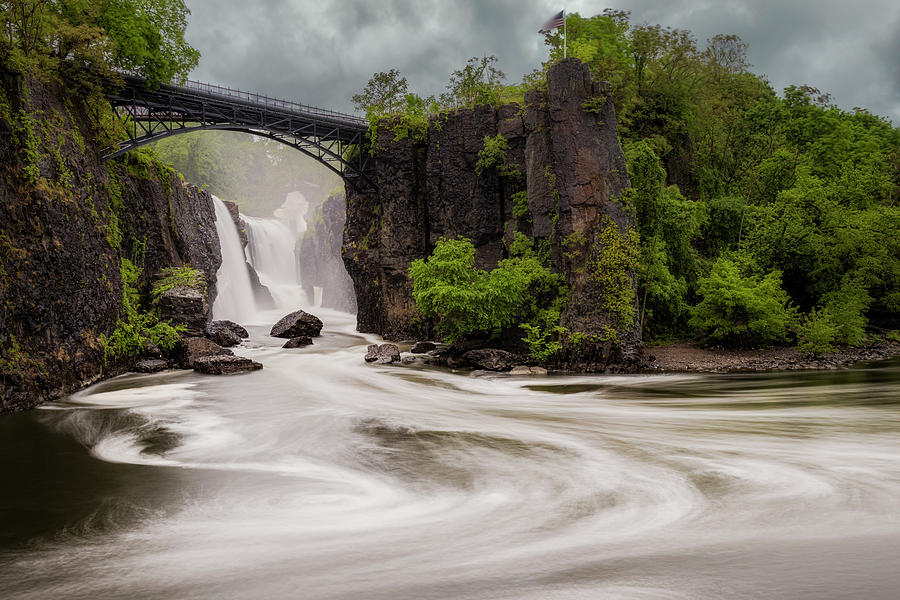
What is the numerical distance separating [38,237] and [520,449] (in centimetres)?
1574

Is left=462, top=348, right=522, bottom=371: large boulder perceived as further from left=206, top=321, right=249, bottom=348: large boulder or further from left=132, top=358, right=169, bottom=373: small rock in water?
left=206, top=321, right=249, bottom=348: large boulder

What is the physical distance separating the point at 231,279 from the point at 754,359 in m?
38.7

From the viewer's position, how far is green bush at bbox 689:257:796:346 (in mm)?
22078

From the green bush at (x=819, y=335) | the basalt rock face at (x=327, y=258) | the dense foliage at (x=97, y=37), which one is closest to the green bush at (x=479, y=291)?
the green bush at (x=819, y=335)

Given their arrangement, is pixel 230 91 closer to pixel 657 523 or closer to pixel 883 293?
pixel 657 523

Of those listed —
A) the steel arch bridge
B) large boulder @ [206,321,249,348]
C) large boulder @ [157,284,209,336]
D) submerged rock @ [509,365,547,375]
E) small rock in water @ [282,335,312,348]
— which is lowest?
submerged rock @ [509,365,547,375]

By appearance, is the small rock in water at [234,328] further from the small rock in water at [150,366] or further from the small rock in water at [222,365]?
the small rock in water at [222,365]

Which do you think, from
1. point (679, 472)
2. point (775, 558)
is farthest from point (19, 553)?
point (679, 472)

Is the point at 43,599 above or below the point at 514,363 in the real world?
below

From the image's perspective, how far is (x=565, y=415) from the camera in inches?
520

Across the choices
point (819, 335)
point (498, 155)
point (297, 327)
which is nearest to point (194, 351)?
point (297, 327)

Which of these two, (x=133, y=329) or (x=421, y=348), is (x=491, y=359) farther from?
(x=133, y=329)

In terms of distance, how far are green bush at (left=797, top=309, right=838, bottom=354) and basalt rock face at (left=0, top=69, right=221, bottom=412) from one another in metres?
27.2

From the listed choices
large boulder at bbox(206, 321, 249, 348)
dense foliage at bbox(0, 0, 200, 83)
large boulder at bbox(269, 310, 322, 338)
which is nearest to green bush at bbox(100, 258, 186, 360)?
large boulder at bbox(206, 321, 249, 348)
